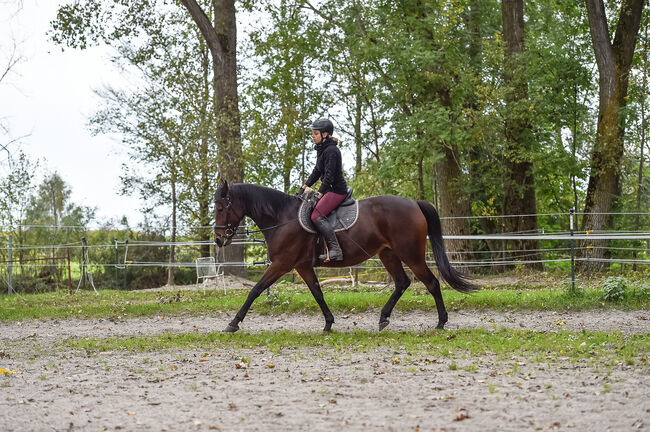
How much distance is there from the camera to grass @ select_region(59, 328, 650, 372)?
7109 mm

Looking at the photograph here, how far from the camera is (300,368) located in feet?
22.4

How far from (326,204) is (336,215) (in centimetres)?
24

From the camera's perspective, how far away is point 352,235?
9.20 metres


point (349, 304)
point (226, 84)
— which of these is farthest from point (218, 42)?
point (349, 304)

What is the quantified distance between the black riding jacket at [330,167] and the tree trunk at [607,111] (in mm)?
10609

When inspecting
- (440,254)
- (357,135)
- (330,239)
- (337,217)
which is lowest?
(440,254)

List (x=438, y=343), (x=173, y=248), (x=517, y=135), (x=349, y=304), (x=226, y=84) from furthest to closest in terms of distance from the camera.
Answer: (x=173, y=248), (x=226, y=84), (x=517, y=135), (x=349, y=304), (x=438, y=343)

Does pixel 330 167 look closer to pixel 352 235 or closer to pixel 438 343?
pixel 352 235

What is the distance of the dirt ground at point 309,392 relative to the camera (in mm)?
4738

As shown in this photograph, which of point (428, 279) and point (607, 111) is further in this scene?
point (607, 111)

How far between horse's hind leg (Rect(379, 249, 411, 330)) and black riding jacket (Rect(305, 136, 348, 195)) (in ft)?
3.95

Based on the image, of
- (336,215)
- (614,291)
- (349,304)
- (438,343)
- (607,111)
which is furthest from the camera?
(607,111)

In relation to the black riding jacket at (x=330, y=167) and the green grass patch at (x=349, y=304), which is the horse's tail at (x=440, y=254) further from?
the green grass patch at (x=349, y=304)

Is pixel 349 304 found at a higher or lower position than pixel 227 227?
lower
